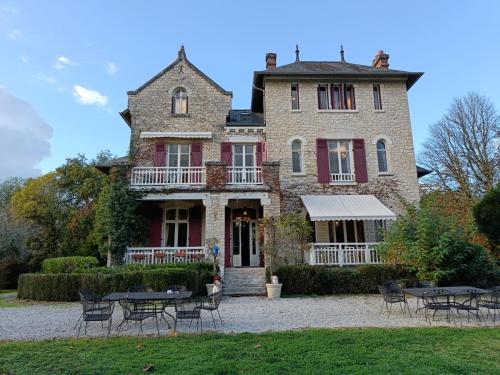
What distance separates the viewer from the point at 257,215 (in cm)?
2183

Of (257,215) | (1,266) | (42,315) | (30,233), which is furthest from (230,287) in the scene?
(30,233)

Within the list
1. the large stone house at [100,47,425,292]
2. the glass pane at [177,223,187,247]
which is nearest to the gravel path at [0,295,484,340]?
the large stone house at [100,47,425,292]

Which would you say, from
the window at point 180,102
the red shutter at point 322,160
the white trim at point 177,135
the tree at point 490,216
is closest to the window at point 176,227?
the white trim at point 177,135

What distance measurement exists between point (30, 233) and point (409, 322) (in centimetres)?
3091

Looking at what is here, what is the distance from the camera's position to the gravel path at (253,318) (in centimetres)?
945

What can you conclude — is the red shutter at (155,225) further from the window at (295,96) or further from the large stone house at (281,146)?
the window at (295,96)

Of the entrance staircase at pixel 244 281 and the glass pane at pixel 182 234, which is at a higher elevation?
the glass pane at pixel 182 234

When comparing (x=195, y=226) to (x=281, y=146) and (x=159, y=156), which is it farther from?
(x=281, y=146)

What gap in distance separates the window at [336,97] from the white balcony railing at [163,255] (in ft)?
39.6

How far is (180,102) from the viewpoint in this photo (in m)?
22.5

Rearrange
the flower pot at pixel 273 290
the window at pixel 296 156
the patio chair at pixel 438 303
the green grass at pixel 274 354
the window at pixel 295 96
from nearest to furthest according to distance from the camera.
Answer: the green grass at pixel 274 354
the patio chair at pixel 438 303
the flower pot at pixel 273 290
the window at pixel 296 156
the window at pixel 295 96

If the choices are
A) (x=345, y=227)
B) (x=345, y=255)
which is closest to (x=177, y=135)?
(x=345, y=227)

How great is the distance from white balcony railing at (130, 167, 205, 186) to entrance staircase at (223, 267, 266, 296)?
17.4 feet

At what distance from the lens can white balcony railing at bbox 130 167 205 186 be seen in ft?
64.8
